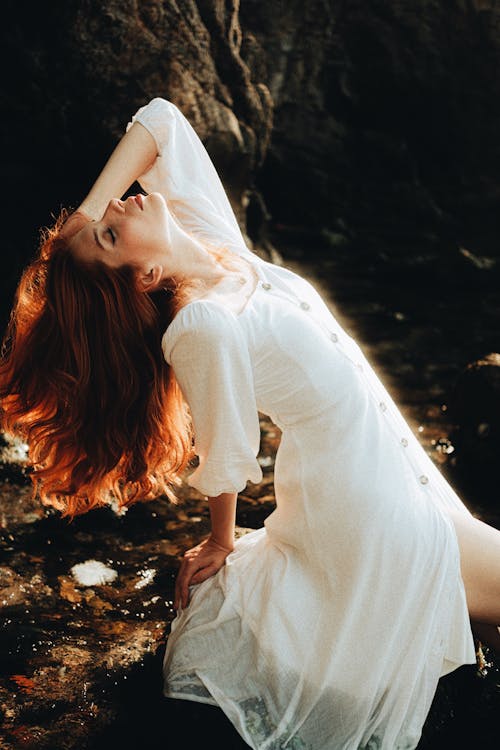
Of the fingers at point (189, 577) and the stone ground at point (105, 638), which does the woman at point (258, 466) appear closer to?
the fingers at point (189, 577)

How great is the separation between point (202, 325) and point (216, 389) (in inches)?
8.0

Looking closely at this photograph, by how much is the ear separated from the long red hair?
3 centimetres

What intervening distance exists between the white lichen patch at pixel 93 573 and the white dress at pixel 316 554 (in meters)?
1.07

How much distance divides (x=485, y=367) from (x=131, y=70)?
3.40 meters

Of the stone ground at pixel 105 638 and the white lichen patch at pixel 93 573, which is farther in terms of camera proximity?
the white lichen patch at pixel 93 573

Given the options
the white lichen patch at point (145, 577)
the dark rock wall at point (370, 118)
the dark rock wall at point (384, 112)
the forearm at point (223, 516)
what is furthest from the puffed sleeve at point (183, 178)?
the dark rock wall at point (384, 112)

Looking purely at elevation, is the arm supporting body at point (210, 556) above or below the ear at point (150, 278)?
below

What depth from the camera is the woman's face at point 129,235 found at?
2648 millimetres

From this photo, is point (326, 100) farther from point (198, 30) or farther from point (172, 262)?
point (172, 262)

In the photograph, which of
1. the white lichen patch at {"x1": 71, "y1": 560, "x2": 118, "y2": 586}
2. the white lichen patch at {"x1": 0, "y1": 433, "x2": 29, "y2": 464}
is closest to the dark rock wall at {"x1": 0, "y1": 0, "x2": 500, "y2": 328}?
the white lichen patch at {"x1": 0, "y1": 433, "x2": 29, "y2": 464}

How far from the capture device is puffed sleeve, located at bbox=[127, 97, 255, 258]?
3.16 metres

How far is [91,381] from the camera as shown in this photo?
2.72 m

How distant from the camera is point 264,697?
2.72m

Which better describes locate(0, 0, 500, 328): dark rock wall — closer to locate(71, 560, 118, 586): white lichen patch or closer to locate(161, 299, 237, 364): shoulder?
locate(71, 560, 118, 586): white lichen patch
